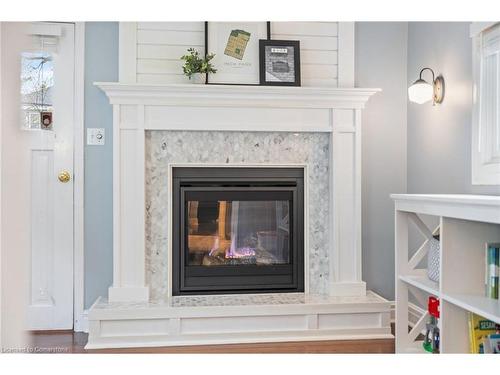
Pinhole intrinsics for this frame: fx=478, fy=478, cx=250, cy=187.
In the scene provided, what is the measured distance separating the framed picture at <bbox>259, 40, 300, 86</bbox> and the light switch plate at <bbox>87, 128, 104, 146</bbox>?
3.36 ft

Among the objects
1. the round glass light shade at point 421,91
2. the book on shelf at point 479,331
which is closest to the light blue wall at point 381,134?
the round glass light shade at point 421,91

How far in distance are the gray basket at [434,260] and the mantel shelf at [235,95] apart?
106 centimetres

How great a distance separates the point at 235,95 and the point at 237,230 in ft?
2.81

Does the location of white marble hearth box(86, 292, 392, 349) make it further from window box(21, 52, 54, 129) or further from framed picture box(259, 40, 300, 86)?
framed picture box(259, 40, 300, 86)

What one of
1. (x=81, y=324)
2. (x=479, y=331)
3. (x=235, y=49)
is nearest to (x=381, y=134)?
(x=235, y=49)

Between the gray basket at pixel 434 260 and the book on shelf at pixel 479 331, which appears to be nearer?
the book on shelf at pixel 479 331

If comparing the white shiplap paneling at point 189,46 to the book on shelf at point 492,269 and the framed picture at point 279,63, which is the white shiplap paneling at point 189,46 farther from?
the book on shelf at point 492,269

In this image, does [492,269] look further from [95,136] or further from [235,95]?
[95,136]

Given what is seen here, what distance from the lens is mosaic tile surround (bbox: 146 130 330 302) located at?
290cm

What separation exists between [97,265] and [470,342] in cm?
210

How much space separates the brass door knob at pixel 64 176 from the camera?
9.51ft

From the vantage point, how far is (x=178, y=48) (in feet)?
9.57

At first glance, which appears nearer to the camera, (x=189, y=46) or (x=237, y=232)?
(x=189, y=46)
